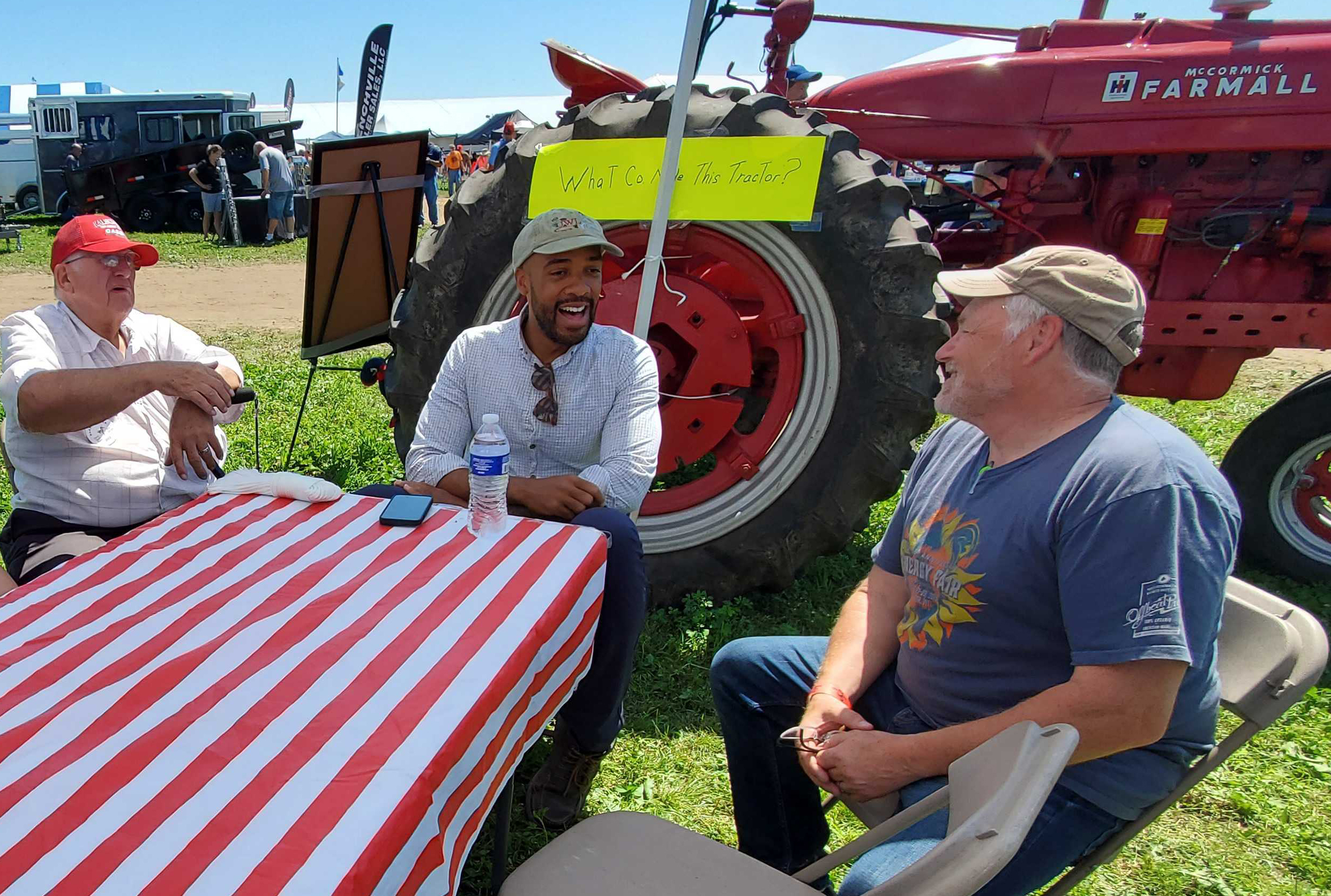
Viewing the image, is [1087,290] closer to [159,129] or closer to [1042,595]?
[1042,595]

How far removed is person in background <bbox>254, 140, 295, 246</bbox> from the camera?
1325cm

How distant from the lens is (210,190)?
14.5 meters

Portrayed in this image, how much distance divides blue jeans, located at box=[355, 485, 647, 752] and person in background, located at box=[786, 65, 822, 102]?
8.60 feet

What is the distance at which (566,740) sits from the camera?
83.7 inches

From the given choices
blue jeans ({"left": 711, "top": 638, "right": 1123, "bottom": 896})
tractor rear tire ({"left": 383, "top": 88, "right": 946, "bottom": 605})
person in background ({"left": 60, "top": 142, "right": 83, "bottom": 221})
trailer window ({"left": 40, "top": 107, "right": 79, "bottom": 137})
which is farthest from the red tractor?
trailer window ({"left": 40, "top": 107, "right": 79, "bottom": 137})

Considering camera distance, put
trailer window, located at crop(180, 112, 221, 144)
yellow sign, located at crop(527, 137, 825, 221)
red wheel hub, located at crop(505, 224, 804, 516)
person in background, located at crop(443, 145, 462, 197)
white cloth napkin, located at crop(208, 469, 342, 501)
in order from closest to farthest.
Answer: white cloth napkin, located at crop(208, 469, 342, 501), yellow sign, located at crop(527, 137, 825, 221), red wheel hub, located at crop(505, 224, 804, 516), trailer window, located at crop(180, 112, 221, 144), person in background, located at crop(443, 145, 462, 197)

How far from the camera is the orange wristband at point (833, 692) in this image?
1.70m

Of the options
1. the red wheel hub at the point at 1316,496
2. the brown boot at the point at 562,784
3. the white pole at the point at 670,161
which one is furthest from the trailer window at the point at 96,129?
the red wheel hub at the point at 1316,496

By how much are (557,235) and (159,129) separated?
59.4 ft

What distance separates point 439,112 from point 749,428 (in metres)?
38.2

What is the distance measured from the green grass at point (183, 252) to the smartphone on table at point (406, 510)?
11700 millimetres

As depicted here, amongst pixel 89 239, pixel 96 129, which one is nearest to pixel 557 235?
pixel 89 239

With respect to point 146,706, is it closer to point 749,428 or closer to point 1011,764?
point 1011,764

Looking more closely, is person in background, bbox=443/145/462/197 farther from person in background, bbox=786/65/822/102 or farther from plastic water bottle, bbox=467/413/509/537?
plastic water bottle, bbox=467/413/509/537
